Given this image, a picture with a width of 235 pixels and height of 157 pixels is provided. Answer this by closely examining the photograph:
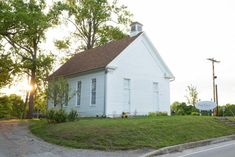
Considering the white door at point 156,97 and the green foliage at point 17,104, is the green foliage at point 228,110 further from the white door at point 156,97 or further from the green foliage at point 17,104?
the green foliage at point 17,104

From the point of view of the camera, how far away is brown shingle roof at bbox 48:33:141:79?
94.5 feet

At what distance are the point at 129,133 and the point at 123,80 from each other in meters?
11.8

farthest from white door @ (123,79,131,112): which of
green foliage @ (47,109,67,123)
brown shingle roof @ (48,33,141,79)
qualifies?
green foliage @ (47,109,67,123)

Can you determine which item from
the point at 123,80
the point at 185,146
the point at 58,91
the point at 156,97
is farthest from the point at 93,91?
the point at 185,146

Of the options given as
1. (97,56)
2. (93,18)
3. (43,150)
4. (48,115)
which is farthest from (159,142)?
(93,18)

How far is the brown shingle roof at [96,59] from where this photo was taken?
28.8 m

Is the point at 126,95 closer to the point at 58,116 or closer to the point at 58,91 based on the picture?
the point at 58,91

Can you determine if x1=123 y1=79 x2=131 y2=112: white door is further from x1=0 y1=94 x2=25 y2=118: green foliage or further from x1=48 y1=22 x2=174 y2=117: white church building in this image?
x1=0 y1=94 x2=25 y2=118: green foliage

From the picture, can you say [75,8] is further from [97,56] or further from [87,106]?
[87,106]

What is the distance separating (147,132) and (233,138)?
541cm

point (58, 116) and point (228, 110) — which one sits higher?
point (228, 110)

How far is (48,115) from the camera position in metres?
22.7

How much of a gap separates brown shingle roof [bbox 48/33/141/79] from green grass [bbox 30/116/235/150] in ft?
30.4

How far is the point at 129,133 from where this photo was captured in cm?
1695
